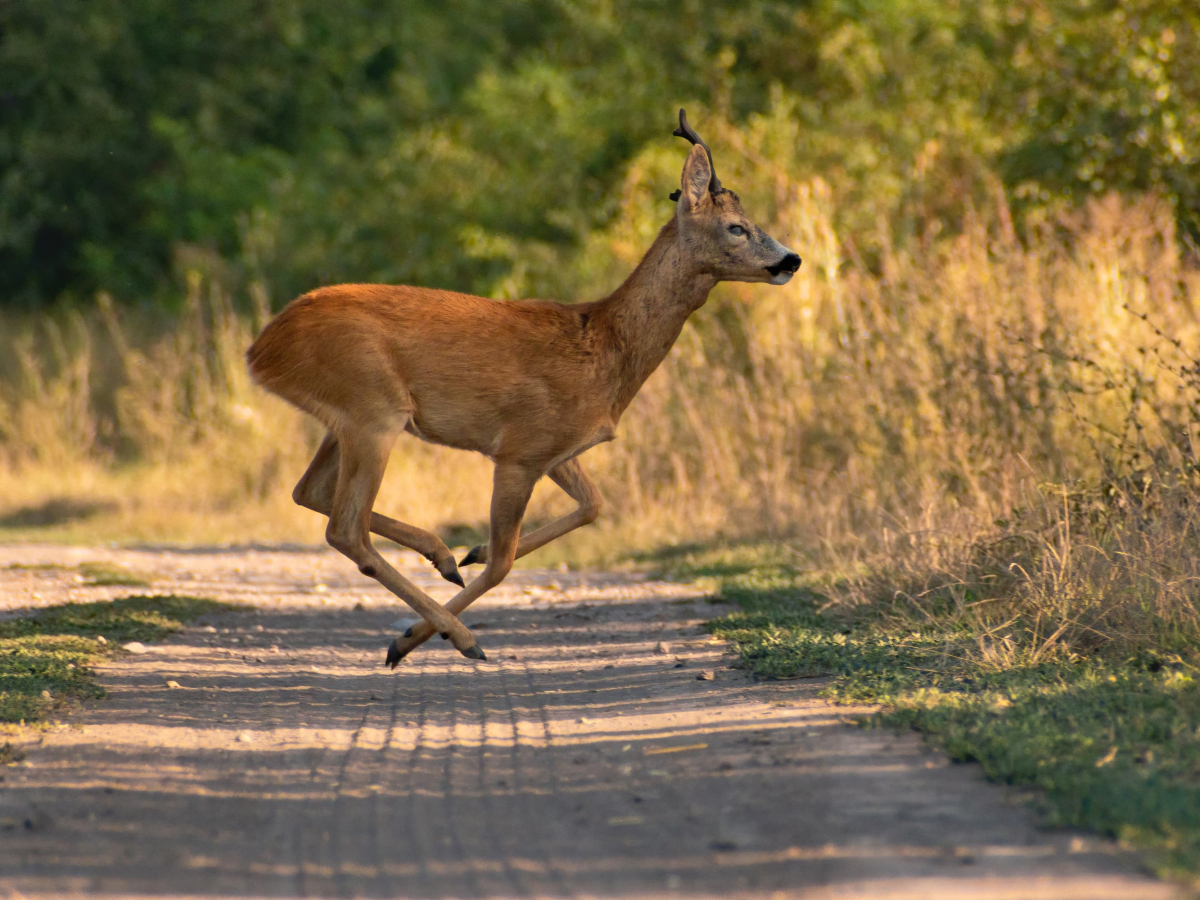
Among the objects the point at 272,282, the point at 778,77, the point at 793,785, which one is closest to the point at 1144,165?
the point at 778,77

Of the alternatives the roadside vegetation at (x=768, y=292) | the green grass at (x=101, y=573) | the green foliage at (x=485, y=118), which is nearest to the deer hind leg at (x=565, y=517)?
the roadside vegetation at (x=768, y=292)

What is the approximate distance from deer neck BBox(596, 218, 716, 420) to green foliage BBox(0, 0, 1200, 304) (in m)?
7.81

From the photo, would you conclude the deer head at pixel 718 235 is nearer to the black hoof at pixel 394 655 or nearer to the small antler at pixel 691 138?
the small antler at pixel 691 138

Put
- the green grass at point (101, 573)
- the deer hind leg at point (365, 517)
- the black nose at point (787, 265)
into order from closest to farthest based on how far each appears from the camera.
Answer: the deer hind leg at point (365, 517)
the black nose at point (787, 265)
the green grass at point (101, 573)

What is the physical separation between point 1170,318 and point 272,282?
16.0 meters

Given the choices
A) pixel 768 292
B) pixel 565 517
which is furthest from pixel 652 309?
pixel 768 292

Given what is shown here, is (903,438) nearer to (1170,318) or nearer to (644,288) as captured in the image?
(1170,318)

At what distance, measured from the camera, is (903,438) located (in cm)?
1112

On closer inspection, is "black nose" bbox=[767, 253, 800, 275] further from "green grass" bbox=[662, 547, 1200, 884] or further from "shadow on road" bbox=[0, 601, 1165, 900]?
"shadow on road" bbox=[0, 601, 1165, 900]

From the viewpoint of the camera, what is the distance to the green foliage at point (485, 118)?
51.9 feet

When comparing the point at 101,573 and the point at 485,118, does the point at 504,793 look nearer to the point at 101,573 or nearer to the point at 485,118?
the point at 101,573

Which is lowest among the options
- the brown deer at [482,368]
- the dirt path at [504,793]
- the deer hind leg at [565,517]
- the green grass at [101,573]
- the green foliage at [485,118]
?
the dirt path at [504,793]

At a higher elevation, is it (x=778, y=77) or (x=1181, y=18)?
(x=778, y=77)

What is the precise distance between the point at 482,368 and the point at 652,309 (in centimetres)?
102
